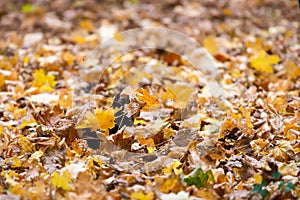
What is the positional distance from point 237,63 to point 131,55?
0.77 metres

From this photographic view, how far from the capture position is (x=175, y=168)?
2.03m

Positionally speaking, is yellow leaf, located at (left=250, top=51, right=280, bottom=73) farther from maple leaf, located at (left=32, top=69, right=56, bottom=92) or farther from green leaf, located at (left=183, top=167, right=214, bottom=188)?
green leaf, located at (left=183, top=167, right=214, bottom=188)

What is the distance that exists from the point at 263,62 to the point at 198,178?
5.31 feet

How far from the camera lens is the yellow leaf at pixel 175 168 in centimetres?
199

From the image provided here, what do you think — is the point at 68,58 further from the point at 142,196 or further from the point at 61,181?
the point at 142,196

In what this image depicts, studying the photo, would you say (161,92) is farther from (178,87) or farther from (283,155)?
(283,155)

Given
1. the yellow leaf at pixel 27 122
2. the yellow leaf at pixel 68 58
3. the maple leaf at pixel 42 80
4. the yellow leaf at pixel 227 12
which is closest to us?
the yellow leaf at pixel 27 122

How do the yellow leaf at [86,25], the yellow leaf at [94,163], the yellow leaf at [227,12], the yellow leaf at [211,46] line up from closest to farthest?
the yellow leaf at [94,163]
the yellow leaf at [211,46]
the yellow leaf at [86,25]
the yellow leaf at [227,12]

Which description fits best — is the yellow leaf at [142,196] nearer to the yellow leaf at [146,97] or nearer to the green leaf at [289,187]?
the green leaf at [289,187]

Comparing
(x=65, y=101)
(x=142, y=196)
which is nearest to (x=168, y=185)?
(x=142, y=196)

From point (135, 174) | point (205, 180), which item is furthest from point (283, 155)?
point (135, 174)

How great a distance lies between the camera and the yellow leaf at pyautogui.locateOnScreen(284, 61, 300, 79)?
10.4 feet

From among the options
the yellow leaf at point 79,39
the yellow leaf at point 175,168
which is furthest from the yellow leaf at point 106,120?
the yellow leaf at point 79,39

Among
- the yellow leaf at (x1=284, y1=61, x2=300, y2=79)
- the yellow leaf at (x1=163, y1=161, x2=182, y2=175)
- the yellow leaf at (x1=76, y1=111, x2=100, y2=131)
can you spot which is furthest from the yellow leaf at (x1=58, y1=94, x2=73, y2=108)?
the yellow leaf at (x1=284, y1=61, x2=300, y2=79)
